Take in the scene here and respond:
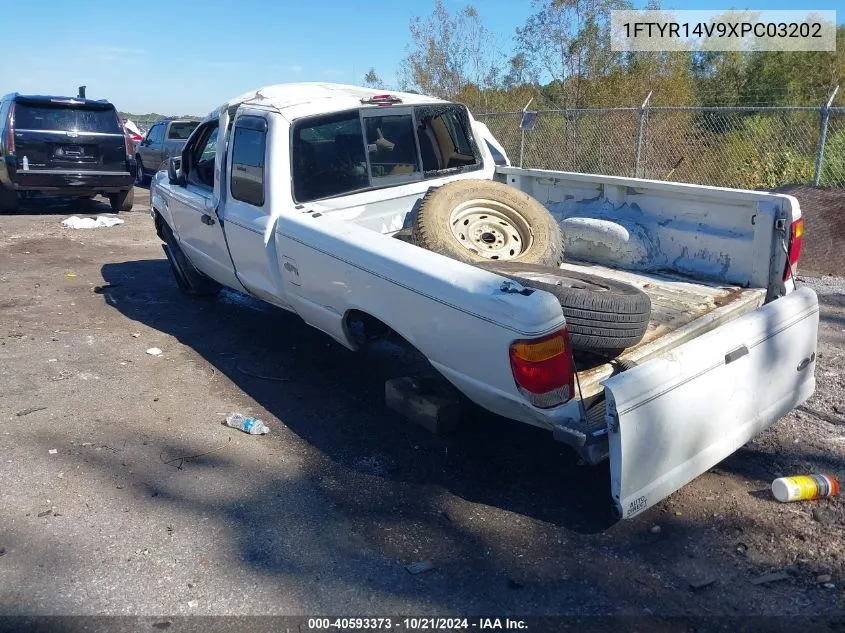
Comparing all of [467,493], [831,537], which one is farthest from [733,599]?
[467,493]

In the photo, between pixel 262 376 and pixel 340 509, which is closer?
pixel 340 509

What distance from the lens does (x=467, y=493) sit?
377cm

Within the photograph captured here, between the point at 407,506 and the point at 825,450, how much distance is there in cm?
236

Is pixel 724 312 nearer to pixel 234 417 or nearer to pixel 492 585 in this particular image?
pixel 492 585

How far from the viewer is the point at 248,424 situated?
4.54 metres

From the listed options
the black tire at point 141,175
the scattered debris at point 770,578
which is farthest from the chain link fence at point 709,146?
the black tire at point 141,175

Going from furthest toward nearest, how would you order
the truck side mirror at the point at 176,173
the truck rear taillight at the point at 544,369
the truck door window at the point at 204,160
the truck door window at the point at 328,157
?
the truck side mirror at the point at 176,173 < the truck door window at the point at 204,160 < the truck door window at the point at 328,157 < the truck rear taillight at the point at 544,369

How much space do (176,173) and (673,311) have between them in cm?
438

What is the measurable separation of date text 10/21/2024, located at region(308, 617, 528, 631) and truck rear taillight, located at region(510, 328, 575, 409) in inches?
34.8

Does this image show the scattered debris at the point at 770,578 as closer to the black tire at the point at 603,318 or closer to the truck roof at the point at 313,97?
the black tire at the point at 603,318

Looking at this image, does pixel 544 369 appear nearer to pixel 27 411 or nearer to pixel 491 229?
pixel 491 229

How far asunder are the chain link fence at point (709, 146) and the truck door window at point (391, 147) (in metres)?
5.98

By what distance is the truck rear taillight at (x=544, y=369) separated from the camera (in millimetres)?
3072

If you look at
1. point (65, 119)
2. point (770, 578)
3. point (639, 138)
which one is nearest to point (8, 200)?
point (65, 119)
